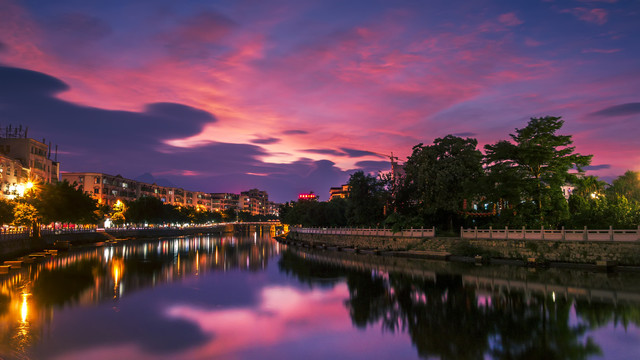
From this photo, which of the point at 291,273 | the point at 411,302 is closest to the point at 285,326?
the point at 411,302

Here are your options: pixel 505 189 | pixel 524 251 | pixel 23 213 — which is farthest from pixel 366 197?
pixel 23 213

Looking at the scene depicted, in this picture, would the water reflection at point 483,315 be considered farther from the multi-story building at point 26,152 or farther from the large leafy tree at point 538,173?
the multi-story building at point 26,152

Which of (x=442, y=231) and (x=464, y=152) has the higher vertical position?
(x=464, y=152)

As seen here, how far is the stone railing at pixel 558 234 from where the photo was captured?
36.1 meters

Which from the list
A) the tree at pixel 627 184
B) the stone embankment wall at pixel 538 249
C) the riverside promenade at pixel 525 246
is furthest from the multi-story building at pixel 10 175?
the tree at pixel 627 184

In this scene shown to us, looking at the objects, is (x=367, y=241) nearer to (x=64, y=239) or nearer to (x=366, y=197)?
(x=366, y=197)

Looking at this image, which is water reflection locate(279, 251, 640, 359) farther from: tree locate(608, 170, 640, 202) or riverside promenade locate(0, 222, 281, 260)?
tree locate(608, 170, 640, 202)

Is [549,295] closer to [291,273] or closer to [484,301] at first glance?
[484,301]

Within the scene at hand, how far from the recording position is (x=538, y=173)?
47438mm

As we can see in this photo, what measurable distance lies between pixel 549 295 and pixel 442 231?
99.4ft

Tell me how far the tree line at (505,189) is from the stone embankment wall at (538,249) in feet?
11.7

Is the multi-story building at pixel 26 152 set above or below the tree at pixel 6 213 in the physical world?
above

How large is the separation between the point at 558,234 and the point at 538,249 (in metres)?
2.19

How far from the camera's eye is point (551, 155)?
152 feet
